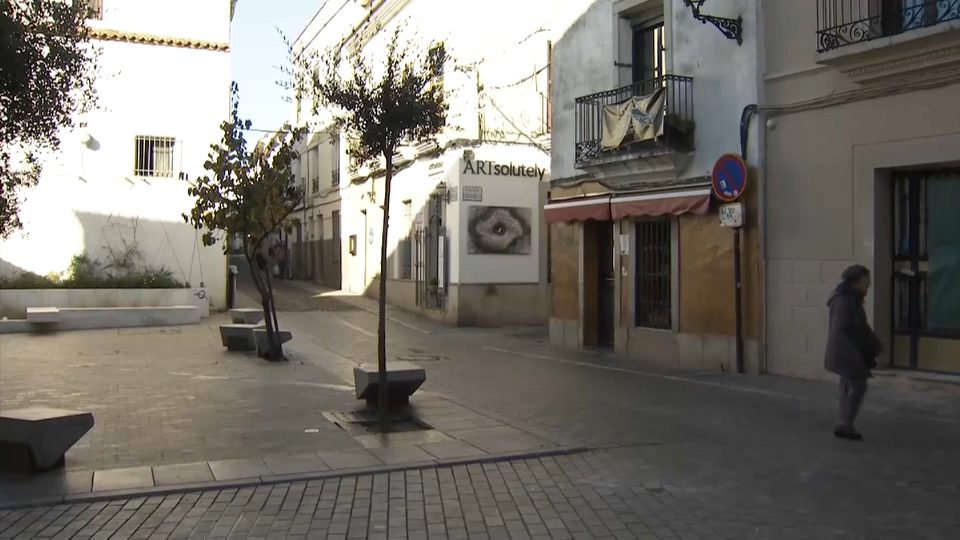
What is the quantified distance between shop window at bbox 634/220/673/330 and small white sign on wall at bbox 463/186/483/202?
271 inches

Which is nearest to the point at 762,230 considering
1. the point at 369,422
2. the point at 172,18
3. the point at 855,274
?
the point at 855,274

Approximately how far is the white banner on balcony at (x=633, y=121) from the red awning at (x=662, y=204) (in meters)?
0.86

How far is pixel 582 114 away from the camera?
1488cm

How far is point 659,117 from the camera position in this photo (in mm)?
12789

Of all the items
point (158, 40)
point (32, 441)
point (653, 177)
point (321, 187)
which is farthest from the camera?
point (321, 187)

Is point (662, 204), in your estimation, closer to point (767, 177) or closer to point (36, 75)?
point (767, 177)

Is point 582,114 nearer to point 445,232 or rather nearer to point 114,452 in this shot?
point 445,232

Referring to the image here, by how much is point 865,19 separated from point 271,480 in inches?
323

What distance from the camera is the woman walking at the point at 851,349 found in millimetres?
7621

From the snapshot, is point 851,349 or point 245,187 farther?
point 245,187

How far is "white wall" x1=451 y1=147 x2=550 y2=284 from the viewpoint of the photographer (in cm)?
2025

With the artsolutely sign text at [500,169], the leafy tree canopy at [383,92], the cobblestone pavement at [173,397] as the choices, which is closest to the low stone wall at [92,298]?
the cobblestone pavement at [173,397]

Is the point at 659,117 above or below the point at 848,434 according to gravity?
above

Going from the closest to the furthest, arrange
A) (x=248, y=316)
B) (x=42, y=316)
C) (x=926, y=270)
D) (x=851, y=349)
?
(x=851, y=349) → (x=926, y=270) → (x=248, y=316) → (x=42, y=316)
